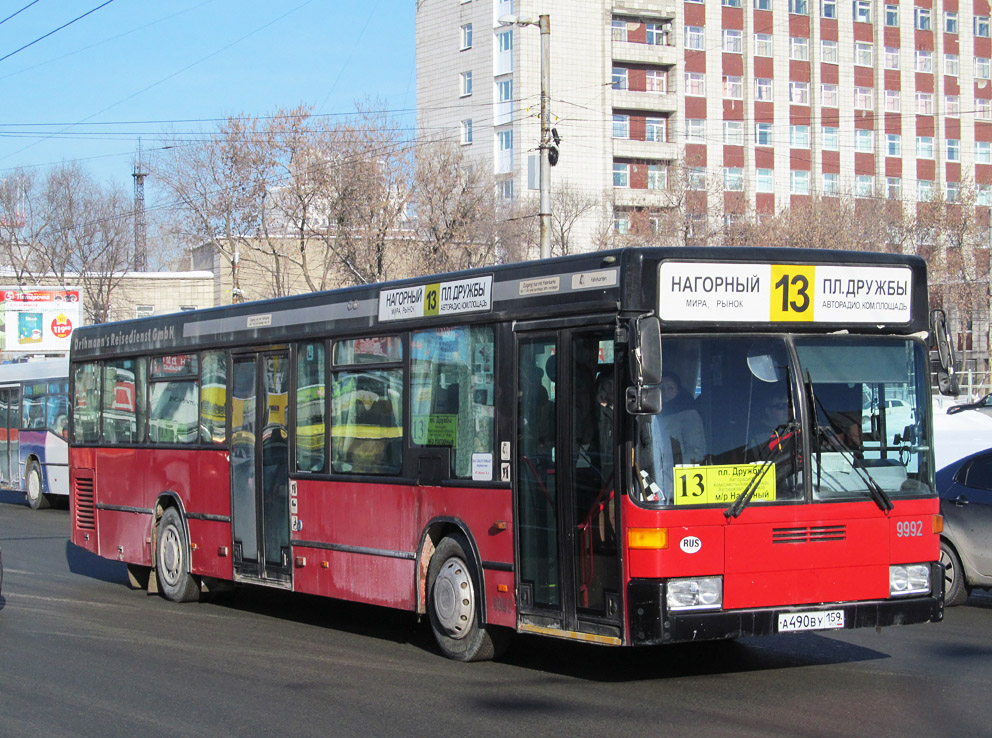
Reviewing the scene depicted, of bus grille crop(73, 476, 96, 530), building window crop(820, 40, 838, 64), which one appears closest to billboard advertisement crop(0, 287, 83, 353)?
bus grille crop(73, 476, 96, 530)

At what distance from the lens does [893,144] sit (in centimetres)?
7500

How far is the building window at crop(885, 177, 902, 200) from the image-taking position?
218ft

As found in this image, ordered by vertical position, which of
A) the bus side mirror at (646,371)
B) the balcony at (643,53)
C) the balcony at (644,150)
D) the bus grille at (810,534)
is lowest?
the bus grille at (810,534)

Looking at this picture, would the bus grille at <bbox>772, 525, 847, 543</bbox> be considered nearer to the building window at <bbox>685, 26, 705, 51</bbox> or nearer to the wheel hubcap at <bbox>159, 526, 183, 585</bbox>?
the wheel hubcap at <bbox>159, 526, 183, 585</bbox>

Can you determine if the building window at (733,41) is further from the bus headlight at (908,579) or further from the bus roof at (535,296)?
the bus headlight at (908,579)

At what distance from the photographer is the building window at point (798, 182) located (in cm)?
7225

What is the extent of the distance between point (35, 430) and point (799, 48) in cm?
5573

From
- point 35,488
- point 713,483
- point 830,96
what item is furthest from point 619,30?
point 713,483

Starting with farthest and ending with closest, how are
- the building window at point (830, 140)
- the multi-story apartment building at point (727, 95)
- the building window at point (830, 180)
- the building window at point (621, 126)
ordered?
1. the building window at point (830, 140)
2. the building window at point (830, 180)
3. the building window at point (621, 126)
4. the multi-story apartment building at point (727, 95)

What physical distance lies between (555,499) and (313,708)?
6.66 feet

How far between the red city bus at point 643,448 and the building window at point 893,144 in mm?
69407

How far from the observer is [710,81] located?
69.8 meters

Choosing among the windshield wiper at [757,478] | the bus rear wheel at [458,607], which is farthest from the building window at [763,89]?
the windshield wiper at [757,478]

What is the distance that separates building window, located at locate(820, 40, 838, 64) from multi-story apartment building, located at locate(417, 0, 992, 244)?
80 millimetres
